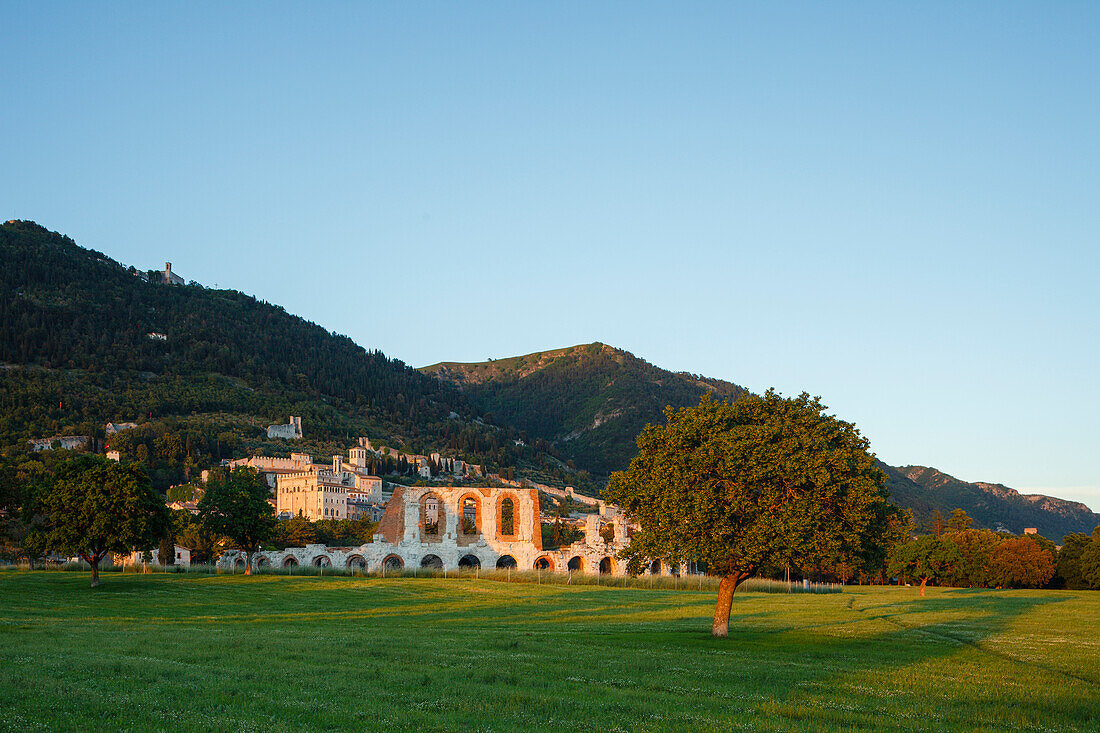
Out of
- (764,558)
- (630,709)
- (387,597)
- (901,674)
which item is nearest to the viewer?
(630,709)

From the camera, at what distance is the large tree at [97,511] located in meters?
41.8

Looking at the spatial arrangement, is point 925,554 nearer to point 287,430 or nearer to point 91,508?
point 91,508

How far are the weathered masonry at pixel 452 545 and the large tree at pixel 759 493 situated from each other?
1857 inches

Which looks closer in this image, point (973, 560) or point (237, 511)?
point (237, 511)

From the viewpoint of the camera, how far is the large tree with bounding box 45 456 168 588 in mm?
41844

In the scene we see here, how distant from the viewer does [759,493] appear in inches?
875

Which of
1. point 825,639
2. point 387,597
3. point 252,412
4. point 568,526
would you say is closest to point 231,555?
point 387,597

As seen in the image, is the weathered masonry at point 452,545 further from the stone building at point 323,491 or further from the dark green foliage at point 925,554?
the stone building at point 323,491

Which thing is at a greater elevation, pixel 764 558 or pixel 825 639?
pixel 764 558

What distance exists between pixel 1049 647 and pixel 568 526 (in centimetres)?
8744

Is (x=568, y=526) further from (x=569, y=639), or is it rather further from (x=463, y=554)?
(x=569, y=639)

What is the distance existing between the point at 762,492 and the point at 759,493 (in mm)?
198

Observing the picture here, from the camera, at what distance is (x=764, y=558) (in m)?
21.6

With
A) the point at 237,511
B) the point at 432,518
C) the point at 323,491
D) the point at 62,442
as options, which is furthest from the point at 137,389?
the point at 237,511
